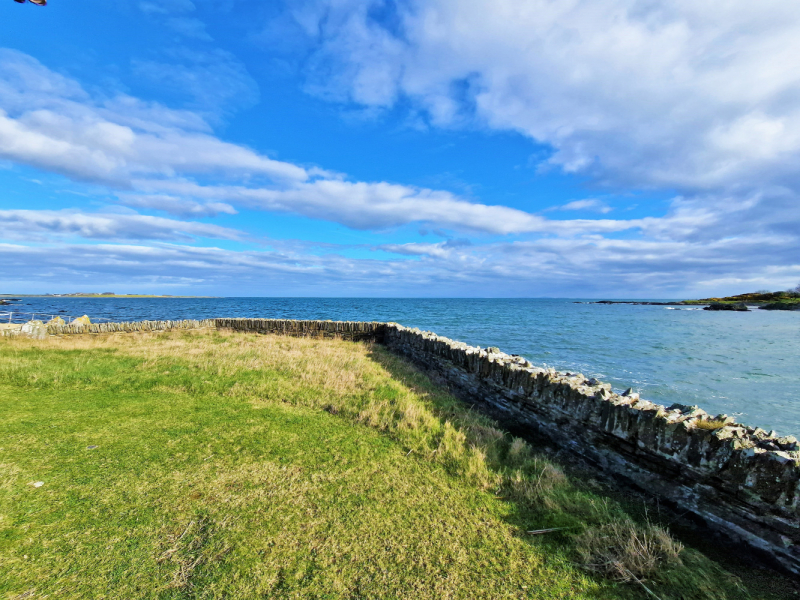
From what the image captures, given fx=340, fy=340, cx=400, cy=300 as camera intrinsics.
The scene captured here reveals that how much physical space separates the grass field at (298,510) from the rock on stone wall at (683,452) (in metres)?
0.69

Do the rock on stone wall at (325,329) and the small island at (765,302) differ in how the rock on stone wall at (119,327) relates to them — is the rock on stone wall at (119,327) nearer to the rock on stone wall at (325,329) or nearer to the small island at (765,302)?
the rock on stone wall at (325,329)

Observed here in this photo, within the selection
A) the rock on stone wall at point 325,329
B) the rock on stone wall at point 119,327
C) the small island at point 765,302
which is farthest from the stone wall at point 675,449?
the small island at point 765,302

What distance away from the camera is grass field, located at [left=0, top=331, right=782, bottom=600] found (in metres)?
3.20

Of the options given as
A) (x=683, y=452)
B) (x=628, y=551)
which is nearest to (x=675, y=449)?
(x=683, y=452)

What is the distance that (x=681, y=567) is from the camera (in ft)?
11.2

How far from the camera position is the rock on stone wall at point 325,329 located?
20812 millimetres

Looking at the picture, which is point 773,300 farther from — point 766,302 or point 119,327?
point 119,327

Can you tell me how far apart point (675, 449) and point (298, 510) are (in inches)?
194

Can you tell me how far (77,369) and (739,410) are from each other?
62.5 feet

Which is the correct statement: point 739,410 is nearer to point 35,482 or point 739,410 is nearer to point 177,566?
point 177,566

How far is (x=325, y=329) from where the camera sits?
69.6 feet

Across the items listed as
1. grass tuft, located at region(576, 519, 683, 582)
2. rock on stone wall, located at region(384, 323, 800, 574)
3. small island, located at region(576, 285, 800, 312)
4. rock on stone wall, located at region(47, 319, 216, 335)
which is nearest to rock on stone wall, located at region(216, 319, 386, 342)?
rock on stone wall, located at region(47, 319, 216, 335)

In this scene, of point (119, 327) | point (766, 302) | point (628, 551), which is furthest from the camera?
point (766, 302)

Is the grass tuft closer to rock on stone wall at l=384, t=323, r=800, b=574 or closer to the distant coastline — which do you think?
A: rock on stone wall at l=384, t=323, r=800, b=574
